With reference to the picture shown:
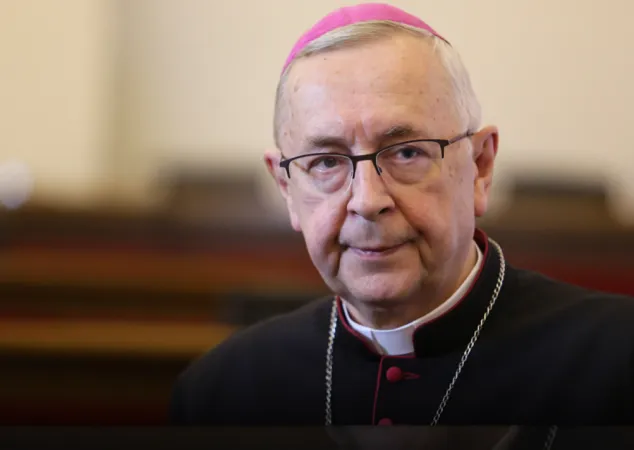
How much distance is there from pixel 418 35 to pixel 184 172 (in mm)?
3008

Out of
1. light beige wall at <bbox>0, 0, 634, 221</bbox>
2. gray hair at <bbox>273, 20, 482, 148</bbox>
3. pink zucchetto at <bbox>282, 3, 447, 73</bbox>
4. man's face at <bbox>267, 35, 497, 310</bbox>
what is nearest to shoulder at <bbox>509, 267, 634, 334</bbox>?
man's face at <bbox>267, 35, 497, 310</bbox>

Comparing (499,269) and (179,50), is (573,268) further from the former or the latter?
(179,50)

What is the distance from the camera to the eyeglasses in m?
1.12

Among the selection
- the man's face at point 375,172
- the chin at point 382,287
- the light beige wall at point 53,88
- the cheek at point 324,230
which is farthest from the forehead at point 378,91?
the light beige wall at point 53,88

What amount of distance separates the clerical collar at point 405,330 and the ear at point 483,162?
138 mm

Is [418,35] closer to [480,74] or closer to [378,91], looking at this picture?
[378,91]

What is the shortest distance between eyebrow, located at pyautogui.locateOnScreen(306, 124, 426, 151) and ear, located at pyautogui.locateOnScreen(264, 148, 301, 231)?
0.42ft

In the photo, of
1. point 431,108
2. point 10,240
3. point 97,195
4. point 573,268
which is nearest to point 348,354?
point 431,108

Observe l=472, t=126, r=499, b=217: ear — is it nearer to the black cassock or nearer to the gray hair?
the gray hair

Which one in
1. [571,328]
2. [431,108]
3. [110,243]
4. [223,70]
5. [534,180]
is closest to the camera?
[431,108]

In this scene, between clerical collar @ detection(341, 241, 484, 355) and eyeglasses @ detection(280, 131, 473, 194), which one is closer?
eyeglasses @ detection(280, 131, 473, 194)

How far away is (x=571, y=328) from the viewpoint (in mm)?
1272

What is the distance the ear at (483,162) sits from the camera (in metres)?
1.21

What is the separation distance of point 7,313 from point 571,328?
1846mm
